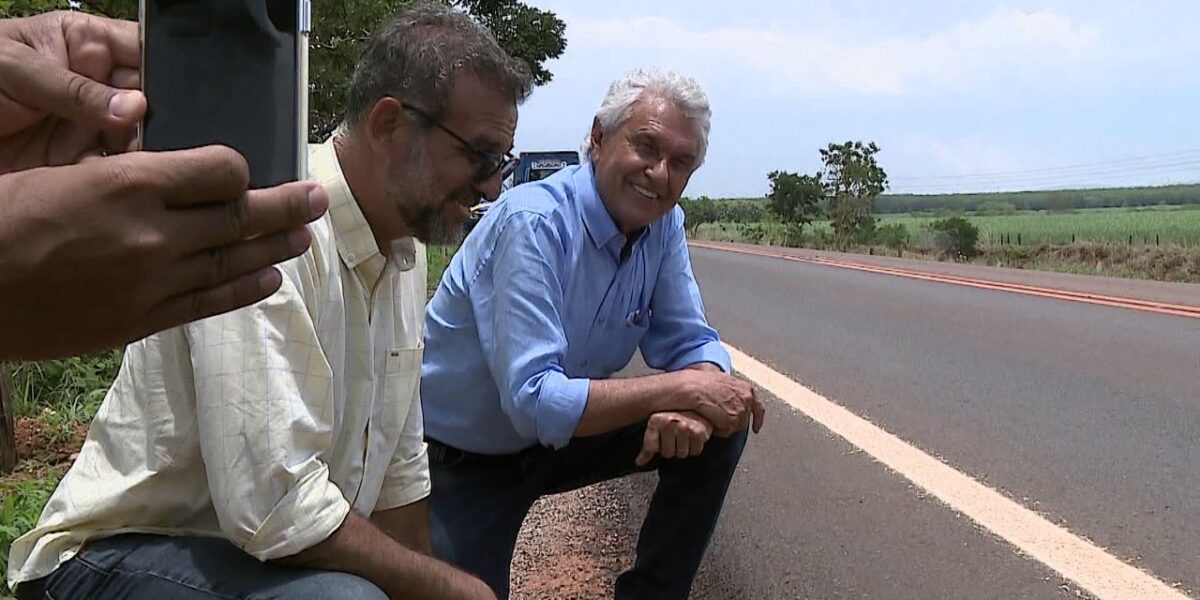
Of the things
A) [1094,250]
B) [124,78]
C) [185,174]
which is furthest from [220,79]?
[1094,250]

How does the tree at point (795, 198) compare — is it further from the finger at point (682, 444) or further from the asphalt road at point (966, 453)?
the finger at point (682, 444)

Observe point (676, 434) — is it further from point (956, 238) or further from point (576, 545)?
point (956, 238)

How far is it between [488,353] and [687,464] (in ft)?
2.06

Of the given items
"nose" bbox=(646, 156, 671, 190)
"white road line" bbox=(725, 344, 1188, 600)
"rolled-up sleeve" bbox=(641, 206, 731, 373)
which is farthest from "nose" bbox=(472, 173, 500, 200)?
"white road line" bbox=(725, 344, 1188, 600)

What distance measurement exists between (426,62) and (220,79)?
1496 mm

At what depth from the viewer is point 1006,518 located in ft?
13.0

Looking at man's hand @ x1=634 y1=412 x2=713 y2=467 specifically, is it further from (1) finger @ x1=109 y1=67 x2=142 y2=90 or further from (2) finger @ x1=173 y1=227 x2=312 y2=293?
(2) finger @ x1=173 y1=227 x2=312 y2=293

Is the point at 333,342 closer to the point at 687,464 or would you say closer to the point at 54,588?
the point at 54,588

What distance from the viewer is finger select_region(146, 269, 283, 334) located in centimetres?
88

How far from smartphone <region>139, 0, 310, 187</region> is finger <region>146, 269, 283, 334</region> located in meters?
0.09

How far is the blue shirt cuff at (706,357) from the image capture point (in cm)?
329

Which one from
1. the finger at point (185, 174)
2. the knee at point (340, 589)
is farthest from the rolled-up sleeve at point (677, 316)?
the finger at point (185, 174)

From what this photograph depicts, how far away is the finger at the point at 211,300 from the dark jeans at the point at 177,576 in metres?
1.05

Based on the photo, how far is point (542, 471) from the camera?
3059 mm
